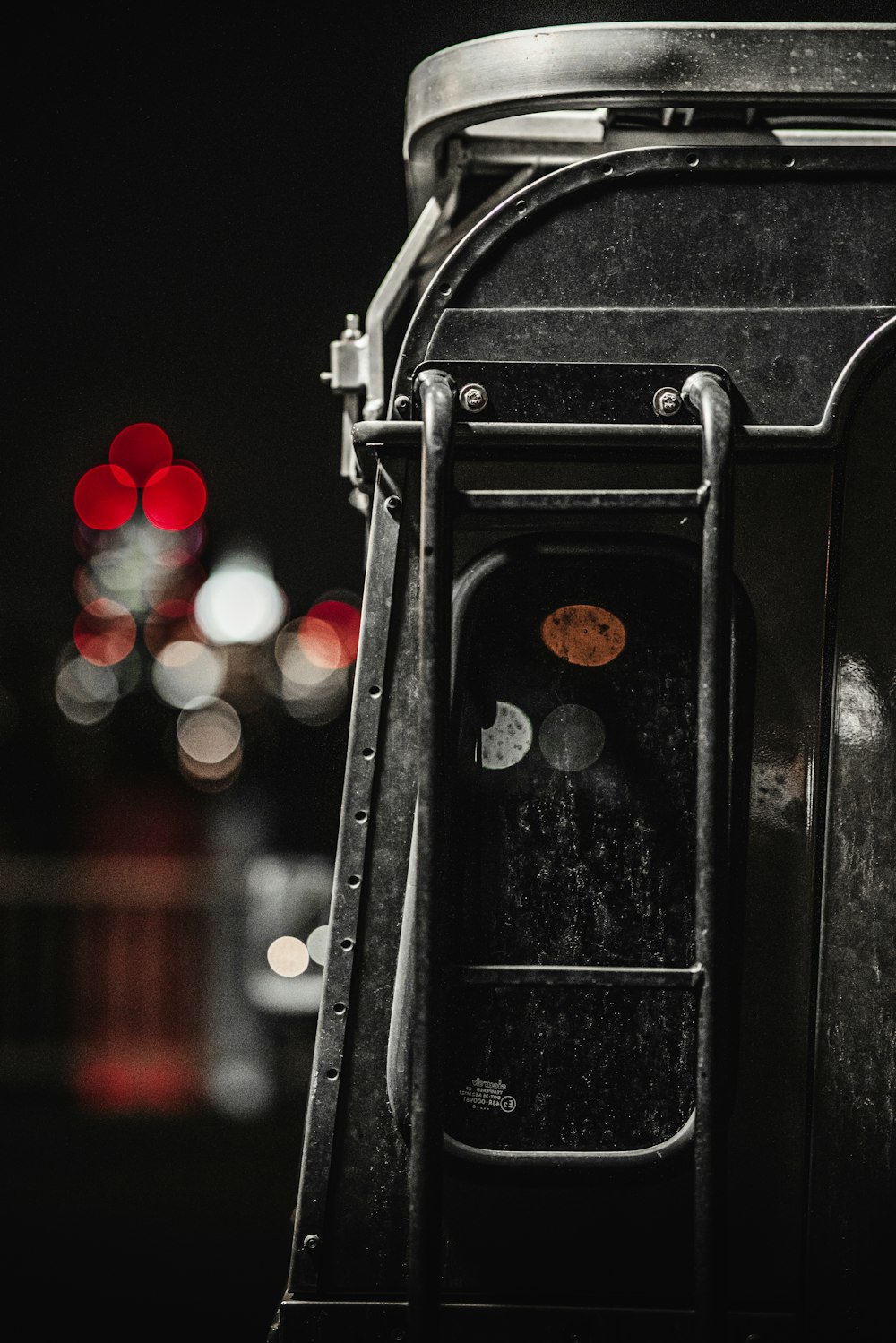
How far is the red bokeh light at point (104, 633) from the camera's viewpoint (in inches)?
1205

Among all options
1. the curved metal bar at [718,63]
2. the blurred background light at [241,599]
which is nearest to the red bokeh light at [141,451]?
the blurred background light at [241,599]

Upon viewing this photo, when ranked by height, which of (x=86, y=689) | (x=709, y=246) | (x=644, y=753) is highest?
(x=86, y=689)

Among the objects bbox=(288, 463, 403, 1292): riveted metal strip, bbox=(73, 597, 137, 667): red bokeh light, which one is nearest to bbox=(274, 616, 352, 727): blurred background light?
bbox=(73, 597, 137, 667): red bokeh light

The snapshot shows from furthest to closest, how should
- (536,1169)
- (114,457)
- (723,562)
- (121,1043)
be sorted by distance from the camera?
(114,457), (121,1043), (536,1169), (723,562)

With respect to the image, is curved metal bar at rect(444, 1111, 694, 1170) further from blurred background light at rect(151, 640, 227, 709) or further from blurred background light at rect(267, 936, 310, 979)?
blurred background light at rect(151, 640, 227, 709)

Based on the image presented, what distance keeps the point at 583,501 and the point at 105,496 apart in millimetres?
23028

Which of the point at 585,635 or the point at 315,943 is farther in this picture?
the point at 315,943

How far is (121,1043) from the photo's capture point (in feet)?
27.3

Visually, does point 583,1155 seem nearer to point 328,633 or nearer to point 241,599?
point 241,599

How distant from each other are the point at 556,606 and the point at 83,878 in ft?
23.6

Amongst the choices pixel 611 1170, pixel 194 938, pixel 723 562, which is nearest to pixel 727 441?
pixel 723 562

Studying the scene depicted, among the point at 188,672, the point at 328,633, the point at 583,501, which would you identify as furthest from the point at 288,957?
the point at 188,672

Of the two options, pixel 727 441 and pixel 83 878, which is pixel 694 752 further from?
pixel 83 878

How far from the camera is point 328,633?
3694 centimetres
